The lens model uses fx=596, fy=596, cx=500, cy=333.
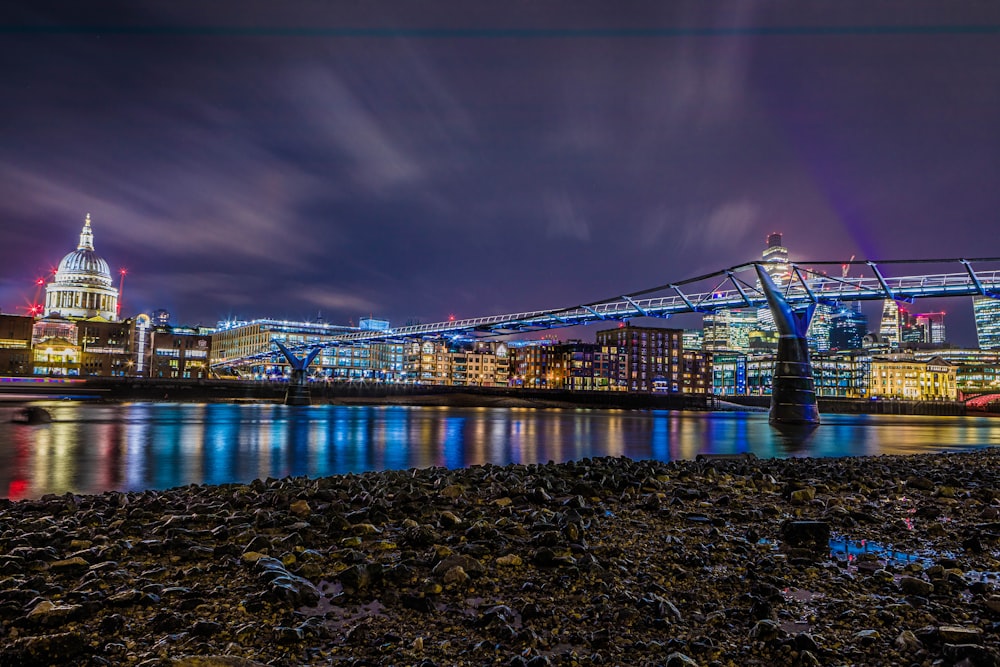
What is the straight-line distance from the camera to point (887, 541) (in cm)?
784

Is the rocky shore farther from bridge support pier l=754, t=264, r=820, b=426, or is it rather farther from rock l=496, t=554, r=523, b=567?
bridge support pier l=754, t=264, r=820, b=426

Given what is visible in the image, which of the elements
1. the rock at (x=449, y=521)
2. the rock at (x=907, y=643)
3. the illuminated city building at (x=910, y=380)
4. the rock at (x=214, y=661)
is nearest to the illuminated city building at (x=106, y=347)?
the rock at (x=449, y=521)

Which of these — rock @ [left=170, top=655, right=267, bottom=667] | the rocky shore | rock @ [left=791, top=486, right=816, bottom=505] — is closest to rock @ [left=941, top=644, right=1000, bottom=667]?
the rocky shore

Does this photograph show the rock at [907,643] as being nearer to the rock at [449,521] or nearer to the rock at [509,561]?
the rock at [509,561]

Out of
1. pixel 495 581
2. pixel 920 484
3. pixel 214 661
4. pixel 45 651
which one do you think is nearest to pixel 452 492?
pixel 495 581

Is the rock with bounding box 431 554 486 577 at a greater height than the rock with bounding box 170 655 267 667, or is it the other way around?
the rock with bounding box 170 655 267 667

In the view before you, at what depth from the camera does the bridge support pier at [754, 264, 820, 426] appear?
43.7 m

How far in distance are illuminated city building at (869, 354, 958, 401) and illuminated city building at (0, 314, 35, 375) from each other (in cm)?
24457

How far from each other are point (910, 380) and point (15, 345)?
856 feet

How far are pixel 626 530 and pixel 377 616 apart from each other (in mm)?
4172

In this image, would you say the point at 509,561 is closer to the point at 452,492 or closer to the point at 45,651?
the point at 45,651

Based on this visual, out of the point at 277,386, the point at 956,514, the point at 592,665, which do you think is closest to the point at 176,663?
the point at 592,665

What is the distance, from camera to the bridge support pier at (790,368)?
143ft

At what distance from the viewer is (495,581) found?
592cm
